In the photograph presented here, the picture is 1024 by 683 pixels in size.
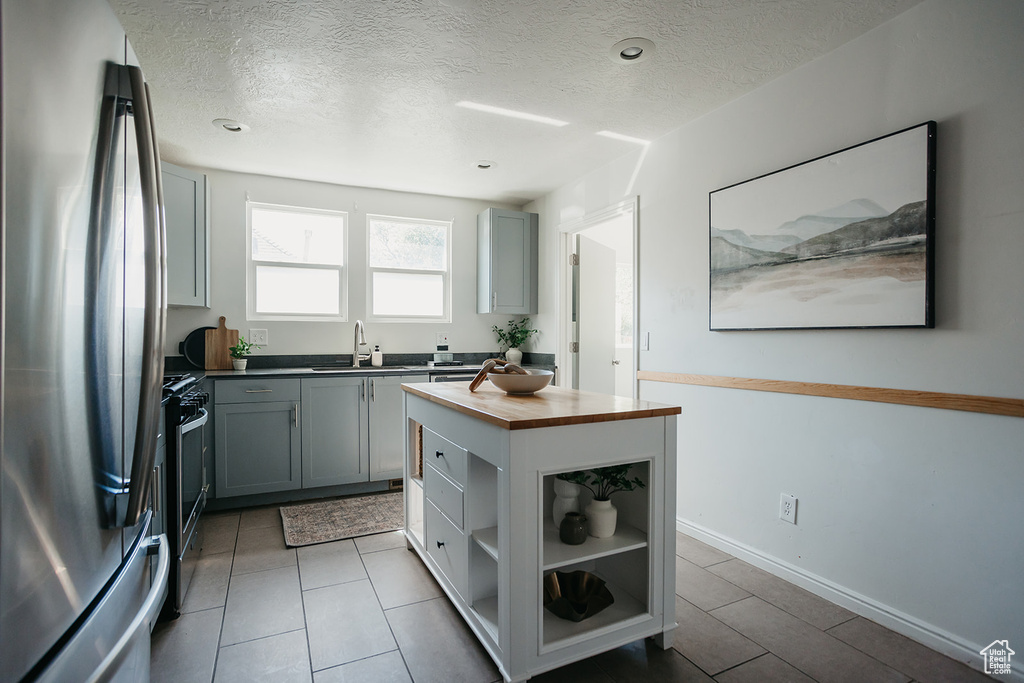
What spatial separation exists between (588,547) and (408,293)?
11.2 feet

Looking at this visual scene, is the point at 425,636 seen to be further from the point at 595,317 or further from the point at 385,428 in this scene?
the point at 595,317

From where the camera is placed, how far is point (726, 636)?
2.04 metres

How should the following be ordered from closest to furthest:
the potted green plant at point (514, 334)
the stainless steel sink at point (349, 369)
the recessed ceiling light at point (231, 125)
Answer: the recessed ceiling light at point (231, 125) → the stainless steel sink at point (349, 369) → the potted green plant at point (514, 334)

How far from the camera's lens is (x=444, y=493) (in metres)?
2.26

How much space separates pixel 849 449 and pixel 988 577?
61 centimetres

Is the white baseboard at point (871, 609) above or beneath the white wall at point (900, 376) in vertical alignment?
beneath

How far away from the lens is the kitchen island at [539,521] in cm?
169

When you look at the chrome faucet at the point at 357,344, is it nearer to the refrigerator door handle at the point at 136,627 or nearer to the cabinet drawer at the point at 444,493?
the cabinet drawer at the point at 444,493

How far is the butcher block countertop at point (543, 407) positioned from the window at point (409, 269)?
236 centimetres

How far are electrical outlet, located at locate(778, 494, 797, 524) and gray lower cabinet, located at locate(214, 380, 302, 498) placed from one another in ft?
10.2

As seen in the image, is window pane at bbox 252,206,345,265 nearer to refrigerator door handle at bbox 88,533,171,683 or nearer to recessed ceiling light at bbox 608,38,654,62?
recessed ceiling light at bbox 608,38,654,62

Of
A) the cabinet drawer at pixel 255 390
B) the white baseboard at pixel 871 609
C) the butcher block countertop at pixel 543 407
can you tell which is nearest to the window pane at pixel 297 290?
the cabinet drawer at pixel 255 390

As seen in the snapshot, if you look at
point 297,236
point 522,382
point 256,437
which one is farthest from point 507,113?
point 256,437

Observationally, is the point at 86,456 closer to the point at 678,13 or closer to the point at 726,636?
the point at 726,636
